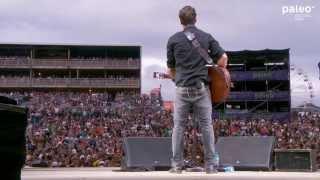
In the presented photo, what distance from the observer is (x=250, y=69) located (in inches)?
1626

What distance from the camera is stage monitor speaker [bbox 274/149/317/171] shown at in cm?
746

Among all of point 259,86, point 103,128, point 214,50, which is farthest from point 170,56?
point 259,86

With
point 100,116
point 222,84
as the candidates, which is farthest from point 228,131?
point 222,84

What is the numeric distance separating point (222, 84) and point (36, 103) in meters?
30.2

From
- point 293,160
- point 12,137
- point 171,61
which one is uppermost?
point 171,61

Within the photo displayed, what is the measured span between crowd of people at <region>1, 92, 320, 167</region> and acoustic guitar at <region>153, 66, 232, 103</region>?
9.36 meters

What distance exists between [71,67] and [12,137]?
51082mm

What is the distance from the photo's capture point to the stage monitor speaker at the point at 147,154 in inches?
278

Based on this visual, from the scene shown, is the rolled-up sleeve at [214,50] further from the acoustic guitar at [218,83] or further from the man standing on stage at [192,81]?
the acoustic guitar at [218,83]

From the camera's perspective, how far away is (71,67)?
53.3 metres

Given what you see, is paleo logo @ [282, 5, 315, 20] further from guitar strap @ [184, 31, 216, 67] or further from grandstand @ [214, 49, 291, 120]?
guitar strap @ [184, 31, 216, 67]

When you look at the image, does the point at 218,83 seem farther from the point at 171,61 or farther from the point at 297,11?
the point at 297,11

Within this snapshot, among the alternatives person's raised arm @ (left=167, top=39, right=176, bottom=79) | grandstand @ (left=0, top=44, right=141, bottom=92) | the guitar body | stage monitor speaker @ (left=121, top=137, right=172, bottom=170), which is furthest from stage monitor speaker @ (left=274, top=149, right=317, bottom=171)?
grandstand @ (left=0, top=44, right=141, bottom=92)

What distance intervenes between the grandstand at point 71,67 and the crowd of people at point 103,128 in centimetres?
1375
